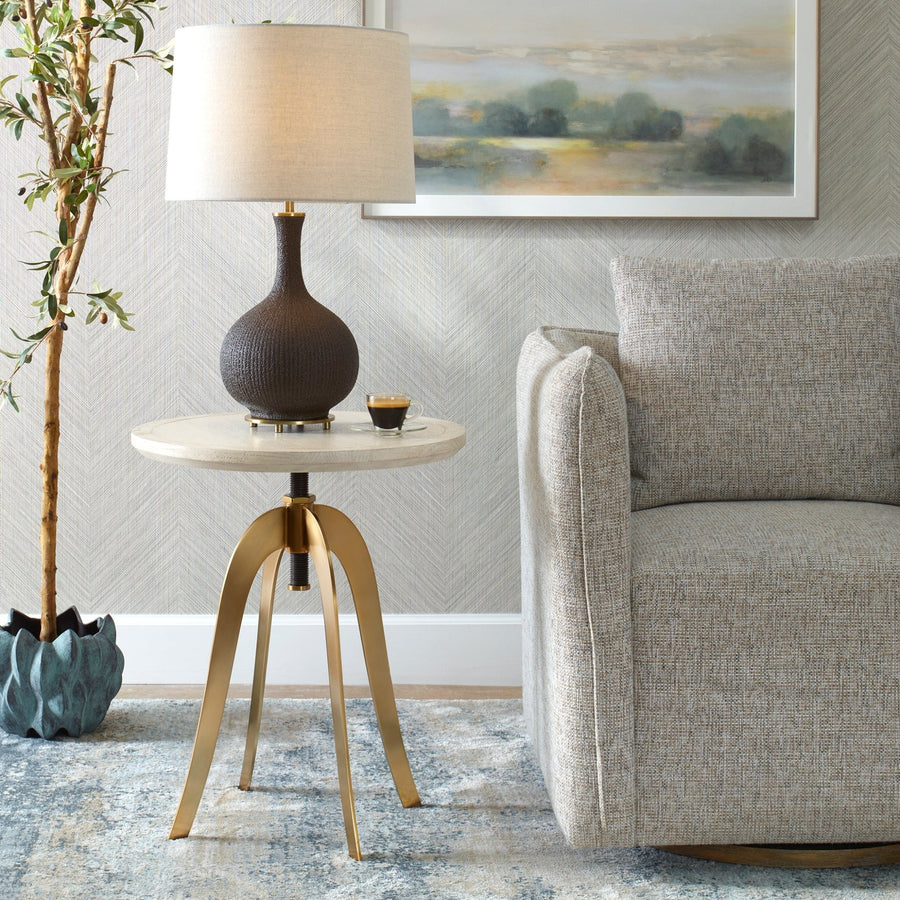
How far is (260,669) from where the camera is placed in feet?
6.26

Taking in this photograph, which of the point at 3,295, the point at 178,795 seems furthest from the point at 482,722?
the point at 3,295

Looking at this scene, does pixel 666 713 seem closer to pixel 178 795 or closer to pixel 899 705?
pixel 899 705

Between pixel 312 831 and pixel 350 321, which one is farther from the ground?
pixel 350 321

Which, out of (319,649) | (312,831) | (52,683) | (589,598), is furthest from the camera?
(319,649)

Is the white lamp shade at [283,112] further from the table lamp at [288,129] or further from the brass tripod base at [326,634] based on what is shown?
the brass tripod base at [326,634]

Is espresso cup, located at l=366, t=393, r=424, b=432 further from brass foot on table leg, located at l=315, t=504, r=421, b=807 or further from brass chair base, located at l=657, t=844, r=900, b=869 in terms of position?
brass chair base, located at l=657, t=844, r=900, b=869

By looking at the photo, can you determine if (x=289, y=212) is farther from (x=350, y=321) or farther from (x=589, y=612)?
(x=589, y=612)

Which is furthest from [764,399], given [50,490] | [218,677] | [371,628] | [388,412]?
[50,490]

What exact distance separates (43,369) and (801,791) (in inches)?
71.8

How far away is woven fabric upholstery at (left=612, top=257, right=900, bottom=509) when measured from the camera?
6.27 ft

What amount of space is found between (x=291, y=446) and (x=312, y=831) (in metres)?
0.64

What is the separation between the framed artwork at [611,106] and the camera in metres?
2.33

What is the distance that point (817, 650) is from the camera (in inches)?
60.5

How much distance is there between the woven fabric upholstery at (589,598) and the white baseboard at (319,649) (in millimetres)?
863
